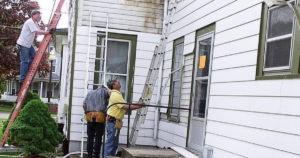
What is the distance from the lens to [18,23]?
19.4 meters

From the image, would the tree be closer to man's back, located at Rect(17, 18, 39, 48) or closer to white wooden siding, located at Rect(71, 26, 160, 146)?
man's back, located at Rect(17, 18, 39, 48)

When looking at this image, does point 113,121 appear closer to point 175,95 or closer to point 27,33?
point 175,95

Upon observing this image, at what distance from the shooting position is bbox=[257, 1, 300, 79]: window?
3.48m

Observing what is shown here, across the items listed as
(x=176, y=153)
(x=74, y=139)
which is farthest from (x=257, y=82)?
(x=74, y=139)

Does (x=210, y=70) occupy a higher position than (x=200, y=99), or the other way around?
(x=210, y=70)

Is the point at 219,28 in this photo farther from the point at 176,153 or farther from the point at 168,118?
the point at 168,118

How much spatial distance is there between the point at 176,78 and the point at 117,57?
1.63 meters

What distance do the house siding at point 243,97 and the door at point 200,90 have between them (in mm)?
278

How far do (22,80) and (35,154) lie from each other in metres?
1.97

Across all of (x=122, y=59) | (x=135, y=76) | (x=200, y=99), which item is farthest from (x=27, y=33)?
(x=200, y=99)

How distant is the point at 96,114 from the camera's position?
257 inches

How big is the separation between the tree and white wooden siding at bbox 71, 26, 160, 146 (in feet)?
38.2

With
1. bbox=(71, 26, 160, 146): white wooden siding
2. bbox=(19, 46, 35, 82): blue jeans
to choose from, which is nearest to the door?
bbox=(71, 26, 160, 146): white wooden siding

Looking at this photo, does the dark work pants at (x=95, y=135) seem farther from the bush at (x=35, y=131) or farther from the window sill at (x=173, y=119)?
the window sill at (x=173, y=119)
